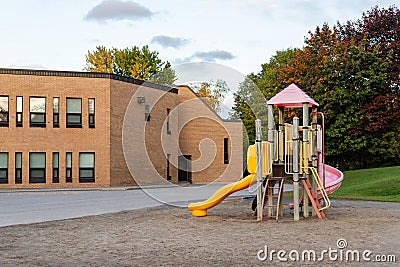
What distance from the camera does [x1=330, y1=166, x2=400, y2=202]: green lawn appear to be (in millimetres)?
28641

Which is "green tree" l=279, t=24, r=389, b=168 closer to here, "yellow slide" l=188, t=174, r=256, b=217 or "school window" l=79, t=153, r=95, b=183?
"school window" l=79, t=153, r=95, b=183

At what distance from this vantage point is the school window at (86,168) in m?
39.7

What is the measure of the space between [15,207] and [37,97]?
17.4m

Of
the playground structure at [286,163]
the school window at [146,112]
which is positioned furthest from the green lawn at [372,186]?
the school window at [146,112]

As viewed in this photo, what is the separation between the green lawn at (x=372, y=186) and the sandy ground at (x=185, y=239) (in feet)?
32.5

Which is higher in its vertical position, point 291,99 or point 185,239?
point 291,99

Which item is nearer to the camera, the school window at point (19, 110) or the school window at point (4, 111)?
the school window at point (4, 111)

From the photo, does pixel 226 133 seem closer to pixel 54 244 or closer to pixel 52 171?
pixel 52 171

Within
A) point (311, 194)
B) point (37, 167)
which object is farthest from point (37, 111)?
point (311, 194)

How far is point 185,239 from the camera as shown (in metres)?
13.2

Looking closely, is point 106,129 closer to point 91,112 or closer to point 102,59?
point 91,112

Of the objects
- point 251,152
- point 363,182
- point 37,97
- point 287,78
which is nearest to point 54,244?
point 251,152

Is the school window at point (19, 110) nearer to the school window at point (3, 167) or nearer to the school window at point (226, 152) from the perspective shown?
the school window at point (3, 167)
